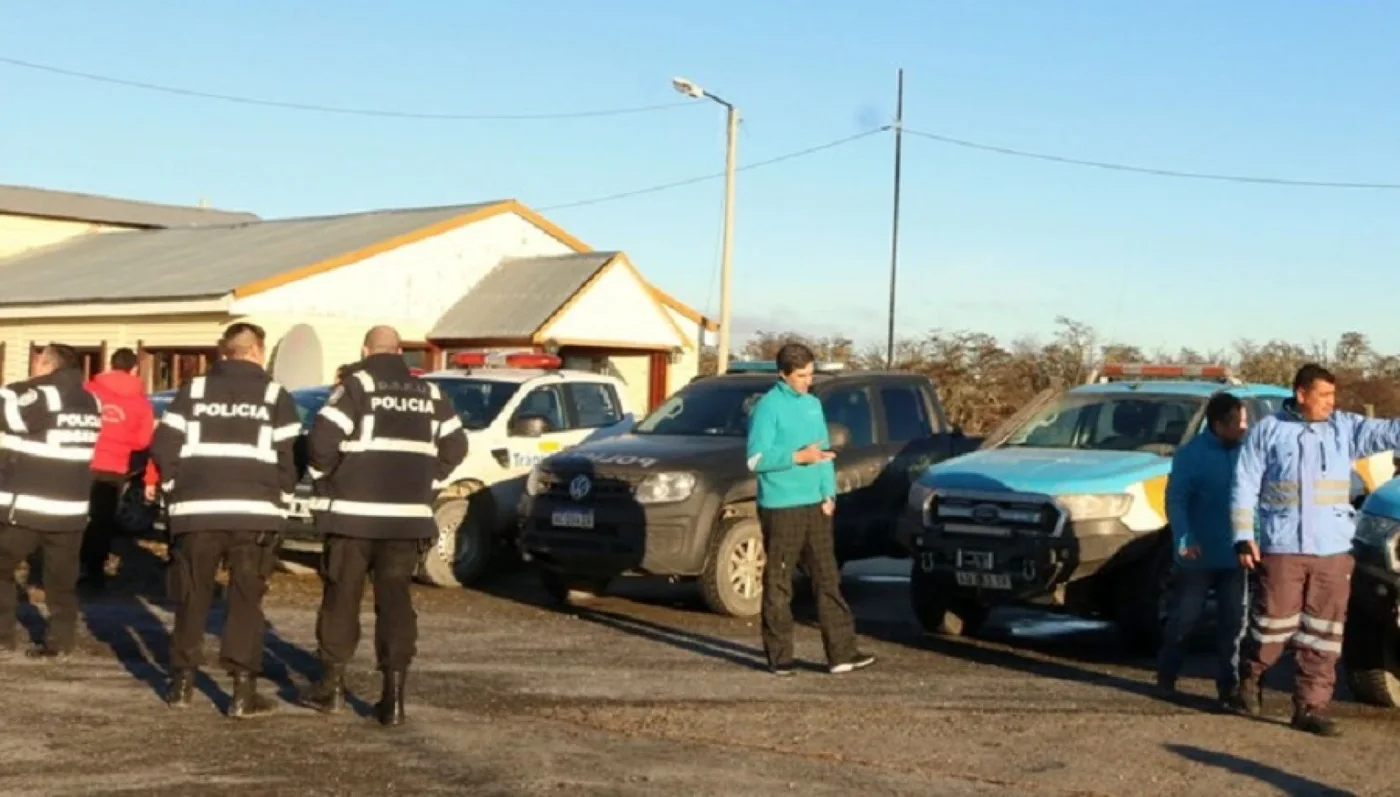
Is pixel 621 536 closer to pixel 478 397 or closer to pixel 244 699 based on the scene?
Answer: pixel 478 397

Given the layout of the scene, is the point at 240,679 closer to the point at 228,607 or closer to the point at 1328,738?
the point at 228,607

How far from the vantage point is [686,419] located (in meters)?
14.3

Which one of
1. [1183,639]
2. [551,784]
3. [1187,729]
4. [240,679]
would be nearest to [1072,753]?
[1187,729]

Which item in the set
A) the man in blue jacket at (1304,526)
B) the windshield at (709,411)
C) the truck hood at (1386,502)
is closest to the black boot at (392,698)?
the man in blue jacket at (1304,526)

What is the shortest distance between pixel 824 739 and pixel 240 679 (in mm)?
2750

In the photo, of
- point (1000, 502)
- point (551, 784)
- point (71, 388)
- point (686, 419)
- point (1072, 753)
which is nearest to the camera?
point (551, 784)

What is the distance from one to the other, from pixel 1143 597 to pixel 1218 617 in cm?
147

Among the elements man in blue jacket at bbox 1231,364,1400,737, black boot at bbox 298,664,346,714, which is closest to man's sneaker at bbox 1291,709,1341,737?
man in blue jacket at bbox 1231,364,1400,737

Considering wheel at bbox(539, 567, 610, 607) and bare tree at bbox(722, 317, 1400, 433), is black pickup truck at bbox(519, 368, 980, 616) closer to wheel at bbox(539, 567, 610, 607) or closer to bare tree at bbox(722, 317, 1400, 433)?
wheel at bbox(539, 567, 610, 607)

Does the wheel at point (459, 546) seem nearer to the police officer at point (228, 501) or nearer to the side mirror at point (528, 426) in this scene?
the side mirror at point (528, 426)

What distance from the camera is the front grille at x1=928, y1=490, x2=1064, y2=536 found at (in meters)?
11.1

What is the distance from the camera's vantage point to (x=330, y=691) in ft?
28.6

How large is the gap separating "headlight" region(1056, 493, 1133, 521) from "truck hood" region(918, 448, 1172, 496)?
0.12ft

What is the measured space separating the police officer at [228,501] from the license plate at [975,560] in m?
4.44
